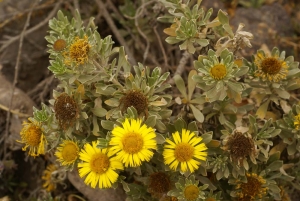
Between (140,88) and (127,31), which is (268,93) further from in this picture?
(127,31)

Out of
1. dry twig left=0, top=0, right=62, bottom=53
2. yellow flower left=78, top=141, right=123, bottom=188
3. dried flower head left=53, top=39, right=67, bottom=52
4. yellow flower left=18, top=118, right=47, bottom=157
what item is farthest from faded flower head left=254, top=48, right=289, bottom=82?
dry twig left=0, top=0, right=62, bottom=53

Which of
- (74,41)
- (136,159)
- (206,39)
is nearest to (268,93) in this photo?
(206,39)

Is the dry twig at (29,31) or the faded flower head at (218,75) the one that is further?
the dry twig at (29,31)

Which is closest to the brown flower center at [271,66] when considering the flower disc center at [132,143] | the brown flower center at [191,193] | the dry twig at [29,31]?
the brown flower center at [191,193]

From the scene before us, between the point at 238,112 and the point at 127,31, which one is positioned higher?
the point at 127,31

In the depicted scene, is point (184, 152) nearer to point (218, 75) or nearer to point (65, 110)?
point (218, 75)

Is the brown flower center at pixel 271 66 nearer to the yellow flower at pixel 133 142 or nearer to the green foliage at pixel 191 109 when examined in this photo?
the green foliage at pixel 191 109


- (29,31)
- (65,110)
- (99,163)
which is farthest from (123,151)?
(29,31)
